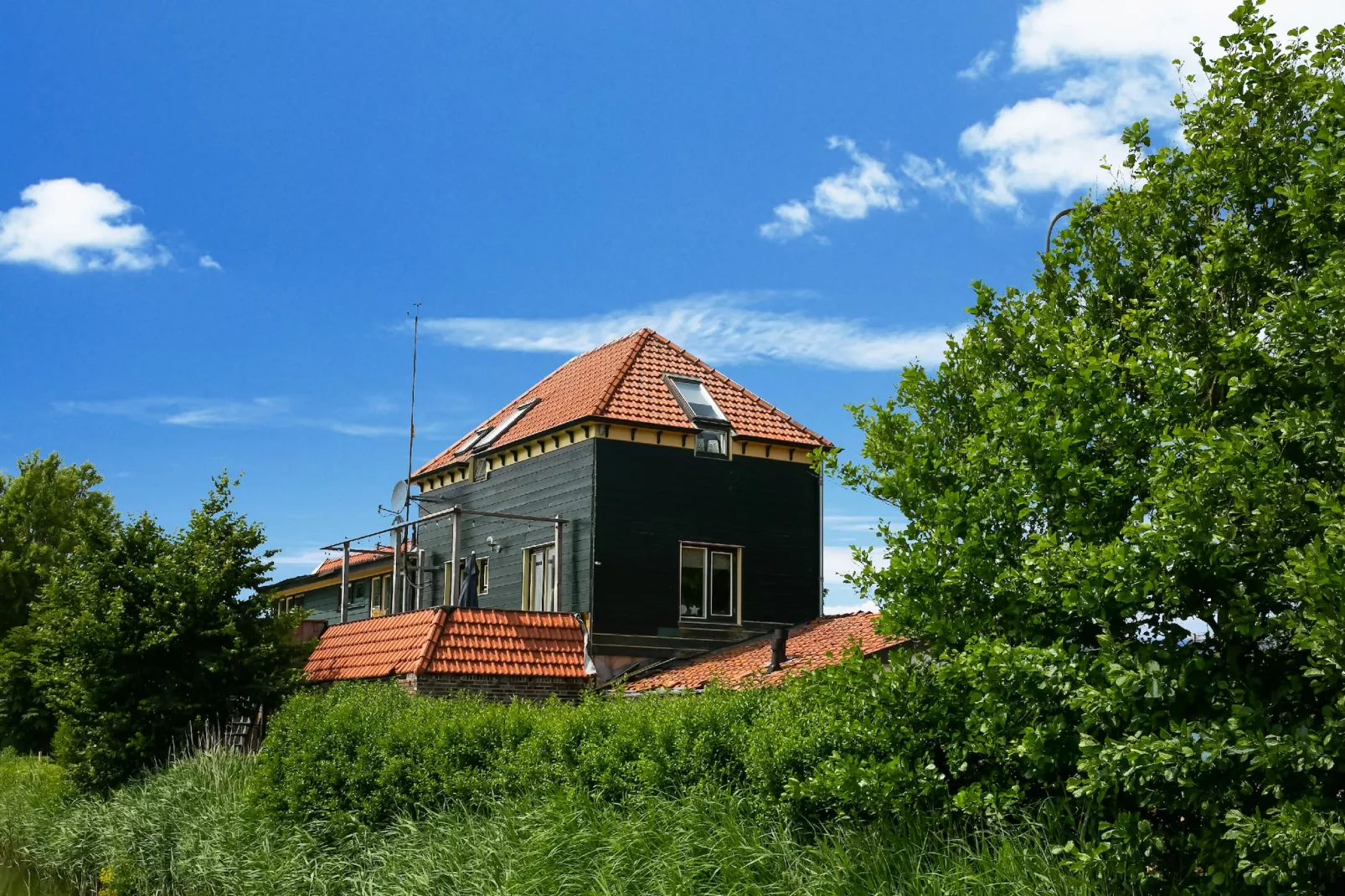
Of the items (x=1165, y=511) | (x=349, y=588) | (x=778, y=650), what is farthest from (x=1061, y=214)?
(x=349, y=588)

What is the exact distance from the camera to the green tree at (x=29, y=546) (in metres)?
30.1

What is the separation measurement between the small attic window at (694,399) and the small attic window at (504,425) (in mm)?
3654

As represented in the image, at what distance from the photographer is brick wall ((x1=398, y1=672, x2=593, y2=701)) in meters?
21.4

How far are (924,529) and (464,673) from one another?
14.5 m

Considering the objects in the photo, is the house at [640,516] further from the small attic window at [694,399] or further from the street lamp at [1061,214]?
the street lamp at [1061,214]

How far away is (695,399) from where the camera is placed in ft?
88.2

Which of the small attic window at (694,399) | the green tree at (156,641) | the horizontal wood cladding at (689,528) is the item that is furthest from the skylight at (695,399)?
the green tree at (156,641)

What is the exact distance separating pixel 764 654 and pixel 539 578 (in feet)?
18.1

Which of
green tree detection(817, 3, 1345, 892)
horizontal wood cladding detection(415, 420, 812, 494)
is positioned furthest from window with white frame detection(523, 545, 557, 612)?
green tree detection(817, 3, 1345, 892)

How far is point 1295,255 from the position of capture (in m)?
8.03

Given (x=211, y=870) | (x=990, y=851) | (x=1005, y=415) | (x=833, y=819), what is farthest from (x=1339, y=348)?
(x=211, y=870)

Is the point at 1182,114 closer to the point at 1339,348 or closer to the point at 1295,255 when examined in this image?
the point at 1295,255

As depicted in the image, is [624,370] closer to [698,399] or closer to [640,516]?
[698,399]

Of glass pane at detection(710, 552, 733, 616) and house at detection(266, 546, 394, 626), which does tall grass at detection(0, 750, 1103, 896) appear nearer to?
glass pane at detection(710, 552, 733, 616)
